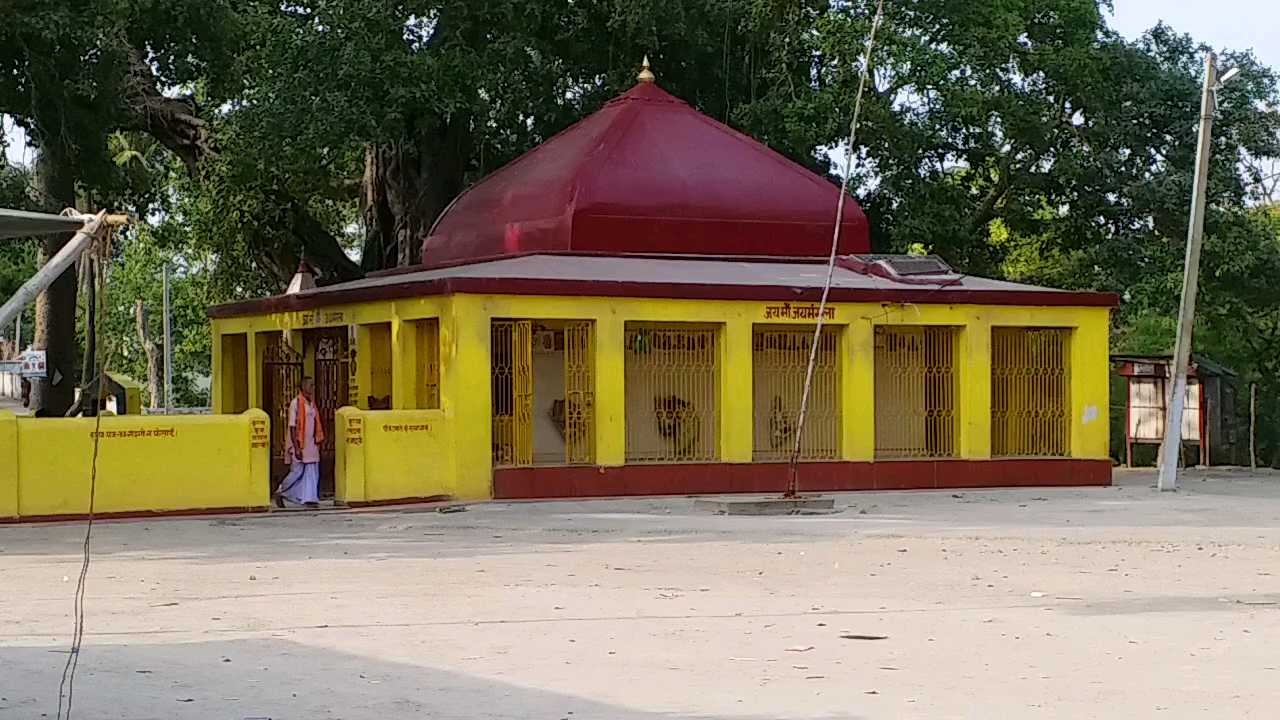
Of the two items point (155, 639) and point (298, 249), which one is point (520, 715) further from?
point (298, 249)

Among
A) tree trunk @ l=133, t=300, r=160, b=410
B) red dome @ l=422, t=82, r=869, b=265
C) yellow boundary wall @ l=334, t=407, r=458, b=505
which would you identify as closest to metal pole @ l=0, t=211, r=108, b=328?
yellow boundary wall @ l=334, t=407, r=458, b=505

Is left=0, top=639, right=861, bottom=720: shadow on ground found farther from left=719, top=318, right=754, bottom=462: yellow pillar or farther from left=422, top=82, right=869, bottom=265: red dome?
left=422, top=82, right=869, bottom=265: red dome

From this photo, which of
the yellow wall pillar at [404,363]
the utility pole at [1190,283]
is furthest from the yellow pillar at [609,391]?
the utility pole at [1190,283]

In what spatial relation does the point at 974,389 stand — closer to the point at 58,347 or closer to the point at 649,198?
the point at 649,198

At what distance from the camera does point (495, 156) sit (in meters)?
33.7

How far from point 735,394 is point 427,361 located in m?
4.00

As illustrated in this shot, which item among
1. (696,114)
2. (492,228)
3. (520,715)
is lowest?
(520,715)

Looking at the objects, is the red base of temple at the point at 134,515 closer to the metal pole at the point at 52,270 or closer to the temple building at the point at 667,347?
the temple building at the point at 667,347

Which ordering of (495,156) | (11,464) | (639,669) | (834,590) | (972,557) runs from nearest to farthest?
(639,669), (834,590), (972,557), (11,464), (495,156)

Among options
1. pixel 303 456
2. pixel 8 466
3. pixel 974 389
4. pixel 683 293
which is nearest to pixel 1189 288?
pixel 974 389

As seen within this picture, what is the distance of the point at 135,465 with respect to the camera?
19906 millimetres

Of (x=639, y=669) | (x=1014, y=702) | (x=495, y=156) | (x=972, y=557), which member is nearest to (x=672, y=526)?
(x=972, y=557)

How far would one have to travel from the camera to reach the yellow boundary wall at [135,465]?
63.1 feet

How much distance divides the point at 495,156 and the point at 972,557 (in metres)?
19.4
